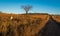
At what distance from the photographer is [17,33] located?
29.7 feet

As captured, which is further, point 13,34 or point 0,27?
point 0,27

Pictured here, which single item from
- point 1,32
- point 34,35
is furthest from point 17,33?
point 34,35

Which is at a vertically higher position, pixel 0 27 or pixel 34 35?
pixel 0 27

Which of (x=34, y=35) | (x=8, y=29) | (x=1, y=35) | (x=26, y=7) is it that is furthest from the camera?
(x=26, y=7)

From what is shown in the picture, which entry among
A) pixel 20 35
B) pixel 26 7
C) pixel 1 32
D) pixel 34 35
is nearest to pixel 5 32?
pixel 1 32

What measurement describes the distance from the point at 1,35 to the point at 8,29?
2.23ft

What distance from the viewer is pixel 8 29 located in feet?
30.0

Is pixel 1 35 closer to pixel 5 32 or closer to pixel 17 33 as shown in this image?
pixel 5 32

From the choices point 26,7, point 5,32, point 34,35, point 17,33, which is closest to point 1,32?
point 5,32

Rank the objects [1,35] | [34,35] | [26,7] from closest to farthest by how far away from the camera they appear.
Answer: [1,35]
[34,35]
[26,7]

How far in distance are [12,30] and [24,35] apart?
84 centimetres

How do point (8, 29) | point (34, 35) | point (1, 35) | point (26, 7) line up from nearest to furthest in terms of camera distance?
point (1, 35)
point (8, 29)
point (34, 35)
point (26, 7)

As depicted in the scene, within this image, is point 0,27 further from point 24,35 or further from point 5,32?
point 24,35

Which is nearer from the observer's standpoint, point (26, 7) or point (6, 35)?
point (6, 35)
